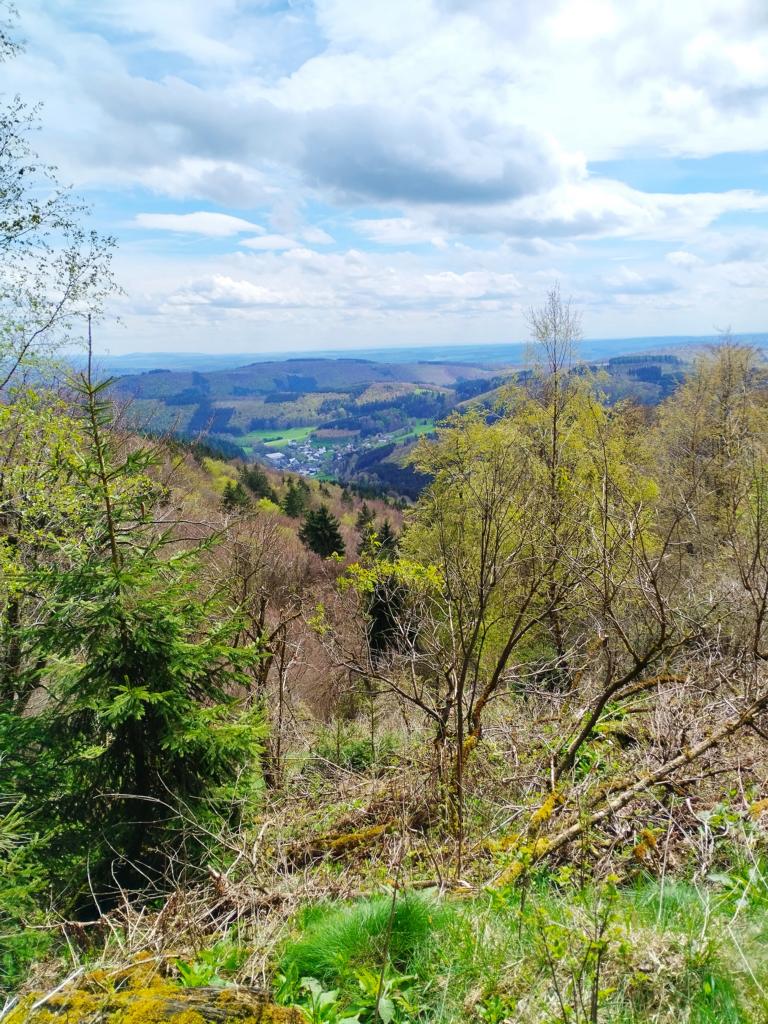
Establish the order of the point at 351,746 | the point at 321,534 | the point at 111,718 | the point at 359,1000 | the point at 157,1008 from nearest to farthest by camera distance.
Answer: the point at 157,1008 → the point at 359,1000 → the point at 111,718 → the point at 351,746 → the point at 321,534

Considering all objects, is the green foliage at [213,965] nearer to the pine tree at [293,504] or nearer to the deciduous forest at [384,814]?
the deciduous forest at [384,814]

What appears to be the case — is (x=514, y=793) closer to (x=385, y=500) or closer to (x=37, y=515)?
(x=37, y=515)

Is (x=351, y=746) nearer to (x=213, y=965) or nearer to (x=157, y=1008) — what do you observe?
(x=213, y=965)

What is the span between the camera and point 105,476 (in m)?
5.02

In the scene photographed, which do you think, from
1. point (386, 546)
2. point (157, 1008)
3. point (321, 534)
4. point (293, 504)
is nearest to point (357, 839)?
point (157, 1008)

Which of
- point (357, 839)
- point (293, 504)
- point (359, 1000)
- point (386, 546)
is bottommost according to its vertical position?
point (293, 504)

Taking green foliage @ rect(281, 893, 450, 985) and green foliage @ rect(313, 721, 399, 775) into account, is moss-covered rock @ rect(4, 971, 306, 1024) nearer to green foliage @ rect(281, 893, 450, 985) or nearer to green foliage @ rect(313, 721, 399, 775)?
green foliage @ rect(281, 893, 450, 985)

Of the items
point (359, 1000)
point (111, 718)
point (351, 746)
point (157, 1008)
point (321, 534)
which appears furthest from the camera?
point (321, 534)

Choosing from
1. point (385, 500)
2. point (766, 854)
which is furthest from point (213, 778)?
point (385, 500)

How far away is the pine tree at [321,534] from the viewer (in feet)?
121

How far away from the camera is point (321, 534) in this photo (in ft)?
123

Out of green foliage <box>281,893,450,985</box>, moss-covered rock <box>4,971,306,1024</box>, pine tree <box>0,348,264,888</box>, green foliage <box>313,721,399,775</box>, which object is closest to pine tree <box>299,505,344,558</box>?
green foliage <box>313,721,399,775</box>

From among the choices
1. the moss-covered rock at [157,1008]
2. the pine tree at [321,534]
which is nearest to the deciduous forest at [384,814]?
the moss-covered rock at [157,1008]

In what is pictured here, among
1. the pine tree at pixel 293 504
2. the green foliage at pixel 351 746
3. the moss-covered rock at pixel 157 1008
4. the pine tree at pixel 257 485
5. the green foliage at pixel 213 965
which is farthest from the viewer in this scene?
the pine tree at pixel 257 485
